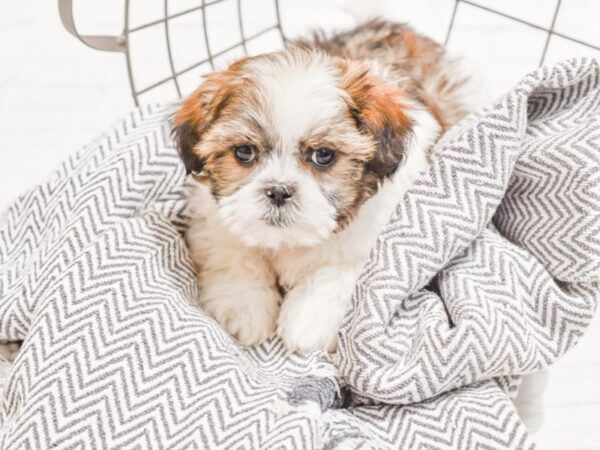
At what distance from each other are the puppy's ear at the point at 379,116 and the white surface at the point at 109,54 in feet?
3.20

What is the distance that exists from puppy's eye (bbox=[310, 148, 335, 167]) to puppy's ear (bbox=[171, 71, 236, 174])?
26 cm

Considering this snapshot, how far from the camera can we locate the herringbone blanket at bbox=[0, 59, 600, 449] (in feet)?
5.63

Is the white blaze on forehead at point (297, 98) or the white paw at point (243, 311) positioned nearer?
the white blaze on forehead at point (297, 98)

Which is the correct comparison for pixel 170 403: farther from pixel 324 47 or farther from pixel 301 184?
pixel 324 47

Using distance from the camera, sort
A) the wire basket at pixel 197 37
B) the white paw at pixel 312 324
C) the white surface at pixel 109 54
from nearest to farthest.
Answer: the white paw at pixel 312 324
the white surface at pixel 109 54
the wire basket at pixel 197 37

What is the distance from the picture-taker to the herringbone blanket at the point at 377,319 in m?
1.72

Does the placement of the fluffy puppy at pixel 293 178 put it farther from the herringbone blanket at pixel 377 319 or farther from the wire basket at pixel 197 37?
the wire basket at pixel 197 37

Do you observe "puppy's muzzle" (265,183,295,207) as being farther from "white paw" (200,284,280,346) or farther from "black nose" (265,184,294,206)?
"white paw" (200,284,280,346)

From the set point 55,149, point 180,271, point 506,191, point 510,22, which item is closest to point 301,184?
point 180,271

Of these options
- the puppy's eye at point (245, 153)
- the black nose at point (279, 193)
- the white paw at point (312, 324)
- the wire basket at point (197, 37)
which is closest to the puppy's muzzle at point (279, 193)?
the black nose at point (279, 193)

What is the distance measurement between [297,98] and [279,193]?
224 millimetres

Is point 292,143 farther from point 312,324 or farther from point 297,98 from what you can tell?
point 312,324

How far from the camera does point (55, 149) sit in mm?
3221

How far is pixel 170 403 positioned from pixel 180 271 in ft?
1.64
